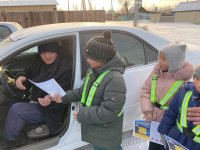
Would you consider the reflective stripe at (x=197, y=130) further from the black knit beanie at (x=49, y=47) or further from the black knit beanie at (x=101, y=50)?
the black knit beanie at (x=49, y=47)

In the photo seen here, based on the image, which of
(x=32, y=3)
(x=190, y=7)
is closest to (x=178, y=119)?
(x=32, y=3)

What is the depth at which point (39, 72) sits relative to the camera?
271cm

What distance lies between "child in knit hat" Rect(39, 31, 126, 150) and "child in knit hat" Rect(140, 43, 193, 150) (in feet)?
1.19

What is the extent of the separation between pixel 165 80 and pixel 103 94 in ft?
1.99

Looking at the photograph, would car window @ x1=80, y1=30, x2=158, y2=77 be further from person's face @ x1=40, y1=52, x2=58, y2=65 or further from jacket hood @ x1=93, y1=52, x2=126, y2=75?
jacket hood @ x1=93, y1=52, x2=126, y2=75

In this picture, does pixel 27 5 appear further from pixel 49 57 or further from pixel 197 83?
pixel 197 83

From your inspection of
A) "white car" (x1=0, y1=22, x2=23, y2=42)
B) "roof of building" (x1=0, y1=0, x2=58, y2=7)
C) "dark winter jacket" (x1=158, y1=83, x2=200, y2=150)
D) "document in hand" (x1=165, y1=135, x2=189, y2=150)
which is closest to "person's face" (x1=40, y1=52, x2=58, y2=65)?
"dark winter jacket" (x1=158, y1=83, x2=200, y2=150)

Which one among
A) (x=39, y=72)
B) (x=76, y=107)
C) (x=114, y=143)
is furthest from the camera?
(x=39, y=72)

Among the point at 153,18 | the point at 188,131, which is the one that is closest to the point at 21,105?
the point at 188,131

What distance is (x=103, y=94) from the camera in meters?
1.95

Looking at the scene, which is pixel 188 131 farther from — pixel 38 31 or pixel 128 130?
pixel 38 31

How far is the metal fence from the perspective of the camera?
15617 mm

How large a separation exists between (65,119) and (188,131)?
3.70 feet

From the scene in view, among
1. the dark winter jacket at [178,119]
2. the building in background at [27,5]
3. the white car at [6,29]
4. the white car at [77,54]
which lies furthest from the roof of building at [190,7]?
the dark winter jacket at [178,119]
